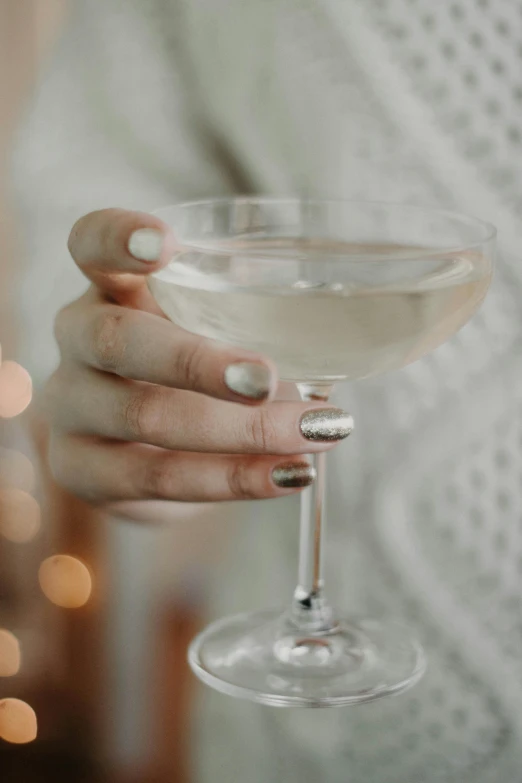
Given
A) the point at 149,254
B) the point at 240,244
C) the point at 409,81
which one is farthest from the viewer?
the point at 409,81

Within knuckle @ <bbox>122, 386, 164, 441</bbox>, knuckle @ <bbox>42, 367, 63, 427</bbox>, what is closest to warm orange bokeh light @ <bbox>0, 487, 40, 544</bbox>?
knuckle @ <bbox>42, 367, 63, 427</bbox>

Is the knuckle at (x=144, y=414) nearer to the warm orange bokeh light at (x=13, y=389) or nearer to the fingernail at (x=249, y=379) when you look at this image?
the fingernail at (x=249, y=379)

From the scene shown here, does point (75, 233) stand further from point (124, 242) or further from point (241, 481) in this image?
point (241, 481)

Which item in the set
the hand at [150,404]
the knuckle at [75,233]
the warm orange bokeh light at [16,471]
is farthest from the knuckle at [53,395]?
the warm orange bokeh light at [16,471]

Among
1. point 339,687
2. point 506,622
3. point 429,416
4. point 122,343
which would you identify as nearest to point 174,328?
point 122,343

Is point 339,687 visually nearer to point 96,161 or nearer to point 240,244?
point 240,244

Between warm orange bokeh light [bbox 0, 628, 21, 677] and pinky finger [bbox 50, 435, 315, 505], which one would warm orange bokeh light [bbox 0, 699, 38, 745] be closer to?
warm orange bokeh light [bbox 0, 628, 21, 677]
